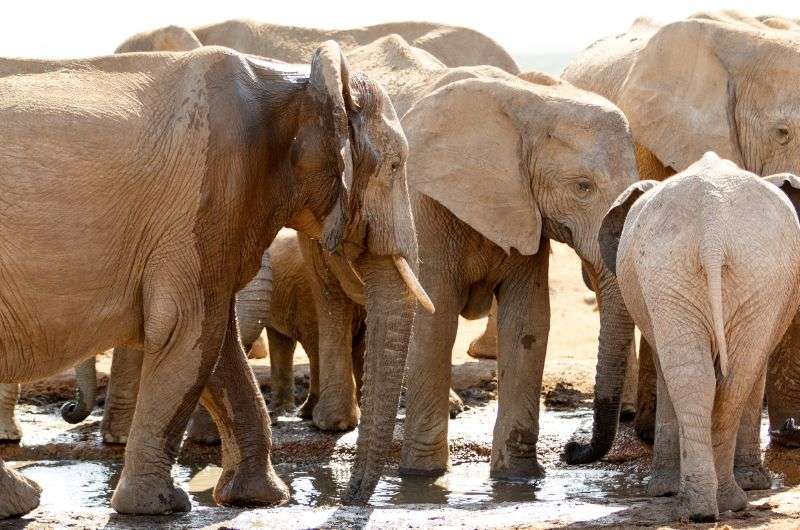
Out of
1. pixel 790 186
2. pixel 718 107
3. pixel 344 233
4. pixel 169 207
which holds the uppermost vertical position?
pixel 718 107

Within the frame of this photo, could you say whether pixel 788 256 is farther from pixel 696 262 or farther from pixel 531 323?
pixel 531 323

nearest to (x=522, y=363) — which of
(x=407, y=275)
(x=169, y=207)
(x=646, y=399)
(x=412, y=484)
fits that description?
(x=412, y=484)

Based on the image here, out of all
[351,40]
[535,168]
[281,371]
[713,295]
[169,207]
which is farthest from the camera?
[351,40]

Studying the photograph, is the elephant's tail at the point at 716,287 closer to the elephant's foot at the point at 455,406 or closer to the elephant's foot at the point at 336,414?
the elephant's foot at the point at 336,414

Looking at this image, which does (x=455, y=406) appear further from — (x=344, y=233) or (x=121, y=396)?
(x=344, y=233)

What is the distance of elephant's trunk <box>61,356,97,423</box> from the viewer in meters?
9.15

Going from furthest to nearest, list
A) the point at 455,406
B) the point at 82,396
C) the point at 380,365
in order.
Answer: the point at 455,406 → the point at 82,396 → the point at 380,365

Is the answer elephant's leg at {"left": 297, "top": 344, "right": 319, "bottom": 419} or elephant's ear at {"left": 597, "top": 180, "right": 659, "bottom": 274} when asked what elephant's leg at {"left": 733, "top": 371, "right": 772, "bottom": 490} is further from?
elephant's leg at {"left": 297, "top": 344, "right": 319, "bottom": 419}

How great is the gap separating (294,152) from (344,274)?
2.39m

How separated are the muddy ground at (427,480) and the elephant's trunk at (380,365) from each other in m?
0.16

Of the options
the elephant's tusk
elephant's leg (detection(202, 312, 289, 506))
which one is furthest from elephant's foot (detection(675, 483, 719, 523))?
elephant's leg (detection(202, 312, 289, 506))

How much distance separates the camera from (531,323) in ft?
27.0

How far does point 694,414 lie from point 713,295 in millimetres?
409

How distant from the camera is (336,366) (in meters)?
9.32
